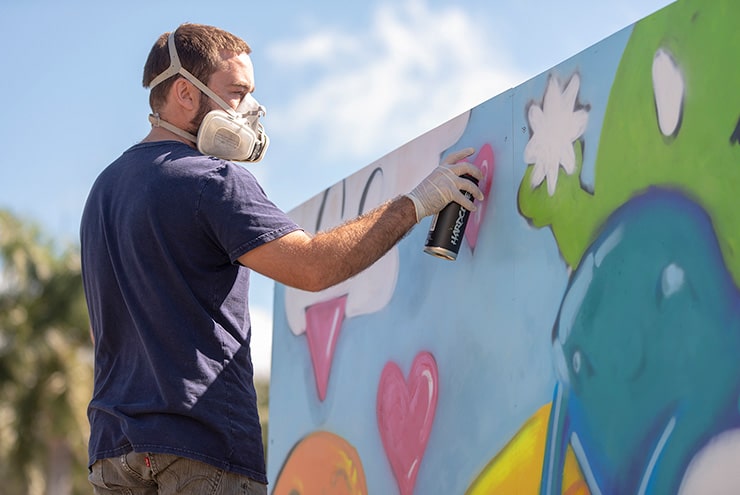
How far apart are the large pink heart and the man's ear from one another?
1.25 metres

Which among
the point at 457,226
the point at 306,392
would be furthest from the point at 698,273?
the point at 306,392

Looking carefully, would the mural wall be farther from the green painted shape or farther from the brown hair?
the brown hair

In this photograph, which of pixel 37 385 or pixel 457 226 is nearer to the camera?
pixel 457 226

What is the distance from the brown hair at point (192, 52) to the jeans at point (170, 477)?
1114mm

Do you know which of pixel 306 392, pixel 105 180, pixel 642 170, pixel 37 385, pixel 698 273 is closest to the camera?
pixel 698 273

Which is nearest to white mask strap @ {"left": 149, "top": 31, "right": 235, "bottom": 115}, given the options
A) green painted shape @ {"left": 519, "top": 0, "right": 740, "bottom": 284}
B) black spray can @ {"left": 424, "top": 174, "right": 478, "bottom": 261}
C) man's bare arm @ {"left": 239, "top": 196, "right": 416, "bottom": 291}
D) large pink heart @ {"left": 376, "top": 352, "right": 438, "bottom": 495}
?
man's bare arm @ {"left": 239, "top": 196, "right": 416, "bottom": 291}

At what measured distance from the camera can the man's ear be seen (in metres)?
2.97

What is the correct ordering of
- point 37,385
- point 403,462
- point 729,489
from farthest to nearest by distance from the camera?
point 37,385 → point 403,462 → point 729,489

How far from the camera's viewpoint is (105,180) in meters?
2.91

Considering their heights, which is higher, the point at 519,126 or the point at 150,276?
the point at 519,126

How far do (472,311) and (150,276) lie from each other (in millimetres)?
1136

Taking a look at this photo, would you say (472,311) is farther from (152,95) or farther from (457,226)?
(152,95)

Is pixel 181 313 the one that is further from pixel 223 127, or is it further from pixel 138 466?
pixel 223 127

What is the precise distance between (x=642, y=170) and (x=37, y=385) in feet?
53.9
